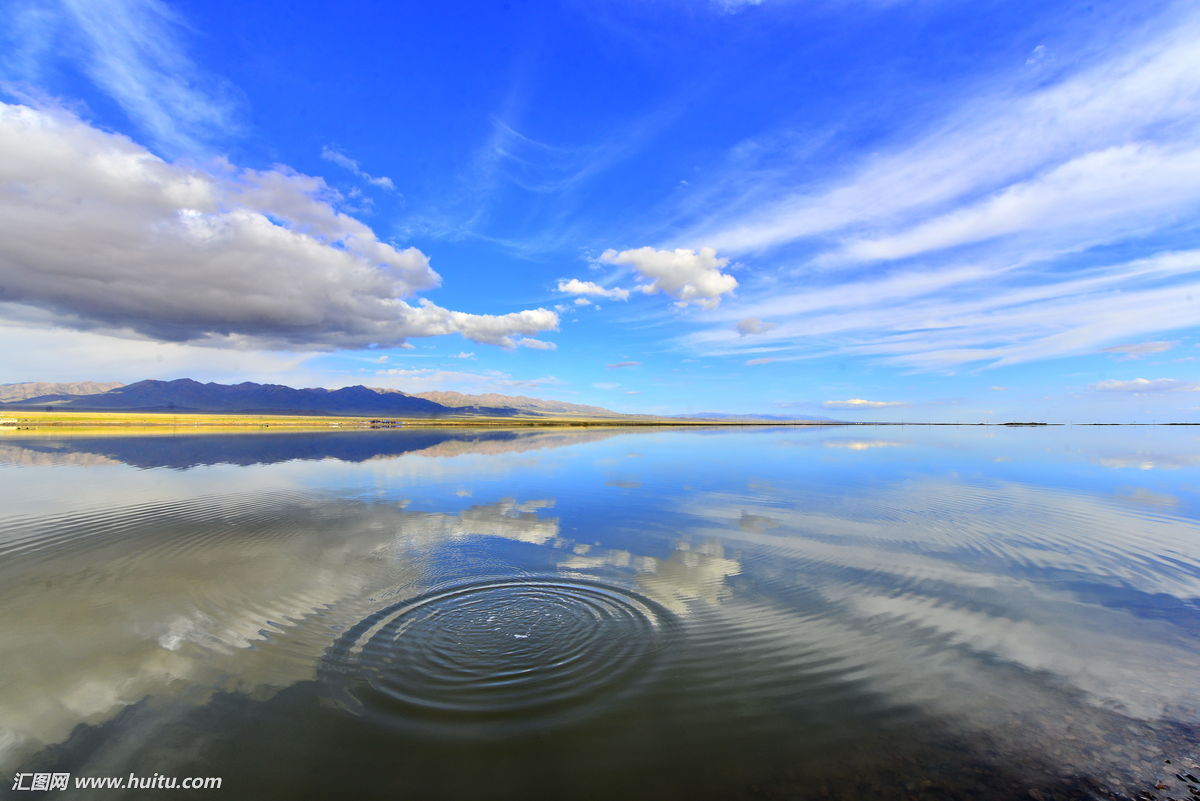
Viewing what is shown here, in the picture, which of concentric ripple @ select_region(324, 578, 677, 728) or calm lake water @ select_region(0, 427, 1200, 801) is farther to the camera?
concentric ripple @ select_region(324, 578, 677, 728)

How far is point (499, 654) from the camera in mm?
8070

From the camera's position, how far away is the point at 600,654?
817 cm

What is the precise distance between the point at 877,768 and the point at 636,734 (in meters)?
2.79

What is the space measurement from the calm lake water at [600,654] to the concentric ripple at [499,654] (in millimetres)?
51

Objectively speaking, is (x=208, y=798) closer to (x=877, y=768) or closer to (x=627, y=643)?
(x=627, y=643)

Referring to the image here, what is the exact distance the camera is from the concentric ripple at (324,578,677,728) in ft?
22.4

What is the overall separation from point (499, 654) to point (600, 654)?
1.66 m

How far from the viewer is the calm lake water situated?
5723mm

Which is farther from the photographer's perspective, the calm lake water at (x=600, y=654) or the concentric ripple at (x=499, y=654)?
the concentric ripple at (x=499, y=654)

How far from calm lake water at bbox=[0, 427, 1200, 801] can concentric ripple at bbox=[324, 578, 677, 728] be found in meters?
0.05

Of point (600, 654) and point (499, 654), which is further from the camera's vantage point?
point (600, 654)

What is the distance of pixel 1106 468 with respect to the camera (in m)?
37.5

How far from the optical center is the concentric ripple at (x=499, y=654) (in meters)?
6.81

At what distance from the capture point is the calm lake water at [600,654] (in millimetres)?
5723
